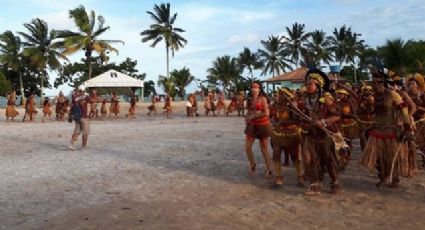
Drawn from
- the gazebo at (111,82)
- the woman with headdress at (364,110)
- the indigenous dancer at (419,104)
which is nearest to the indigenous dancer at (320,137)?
the indigenous dancer at (419,104)

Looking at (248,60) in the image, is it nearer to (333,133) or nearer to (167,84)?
(167,84)

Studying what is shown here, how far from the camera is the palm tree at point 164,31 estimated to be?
193ft

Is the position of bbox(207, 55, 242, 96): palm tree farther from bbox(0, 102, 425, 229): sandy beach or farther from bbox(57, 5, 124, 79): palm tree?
bbox(0, 102, 425, 229): sandy beach

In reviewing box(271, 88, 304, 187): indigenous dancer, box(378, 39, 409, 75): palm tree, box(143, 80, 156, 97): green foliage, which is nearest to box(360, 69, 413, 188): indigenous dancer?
box(271, 88, 304, 187): indigenous dancer

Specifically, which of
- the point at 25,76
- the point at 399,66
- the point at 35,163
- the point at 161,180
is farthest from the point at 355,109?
the point at 25,76

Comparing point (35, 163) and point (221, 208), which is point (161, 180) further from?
point (35, 163)

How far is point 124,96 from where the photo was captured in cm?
5944

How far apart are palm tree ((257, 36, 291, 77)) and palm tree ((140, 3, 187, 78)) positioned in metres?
18.0

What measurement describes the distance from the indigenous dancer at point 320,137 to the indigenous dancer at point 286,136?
56cm

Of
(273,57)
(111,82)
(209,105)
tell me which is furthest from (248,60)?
(209,105)

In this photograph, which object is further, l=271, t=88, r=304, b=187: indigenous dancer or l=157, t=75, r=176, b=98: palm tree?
l=157, t=75, r=176, b=98: palm tree

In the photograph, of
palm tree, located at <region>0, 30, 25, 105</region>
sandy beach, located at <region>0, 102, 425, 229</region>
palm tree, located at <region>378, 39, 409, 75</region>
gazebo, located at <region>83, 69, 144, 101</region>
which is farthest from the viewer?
palm tree, located at <region>0, 30, 25, 105</region>

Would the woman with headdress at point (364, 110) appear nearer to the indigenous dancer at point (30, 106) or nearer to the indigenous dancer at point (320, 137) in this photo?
the indigenous dancer at point (320, 137)

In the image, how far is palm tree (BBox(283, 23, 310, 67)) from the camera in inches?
2886
